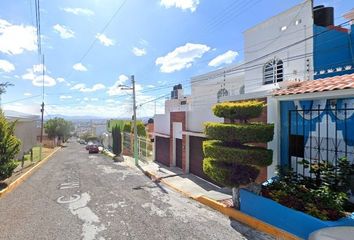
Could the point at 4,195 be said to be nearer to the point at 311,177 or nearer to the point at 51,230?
the point at 51,230

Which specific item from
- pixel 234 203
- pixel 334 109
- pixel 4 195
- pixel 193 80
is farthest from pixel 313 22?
pixel 4 195

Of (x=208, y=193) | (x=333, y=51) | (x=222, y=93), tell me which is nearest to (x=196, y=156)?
(x=208, y=193)

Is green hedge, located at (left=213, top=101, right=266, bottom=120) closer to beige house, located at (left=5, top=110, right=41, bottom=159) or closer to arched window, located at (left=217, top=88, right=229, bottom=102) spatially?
arched window, located at (left=217, top=88, right=229, bottom=102)

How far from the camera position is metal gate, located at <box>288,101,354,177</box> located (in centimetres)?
673

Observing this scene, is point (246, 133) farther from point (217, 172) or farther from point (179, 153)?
point (179, 153)

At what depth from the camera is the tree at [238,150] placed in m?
7.46

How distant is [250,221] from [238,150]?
1835mm

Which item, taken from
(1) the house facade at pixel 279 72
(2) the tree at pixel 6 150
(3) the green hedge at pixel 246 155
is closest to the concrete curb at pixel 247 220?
(3) the green hedge at pixel 246 155

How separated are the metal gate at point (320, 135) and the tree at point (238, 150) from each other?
87 centimetres

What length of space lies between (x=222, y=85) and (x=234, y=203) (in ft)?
54.8

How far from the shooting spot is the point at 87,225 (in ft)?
23.7

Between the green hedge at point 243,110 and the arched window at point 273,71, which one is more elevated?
the arched window at point 273,71

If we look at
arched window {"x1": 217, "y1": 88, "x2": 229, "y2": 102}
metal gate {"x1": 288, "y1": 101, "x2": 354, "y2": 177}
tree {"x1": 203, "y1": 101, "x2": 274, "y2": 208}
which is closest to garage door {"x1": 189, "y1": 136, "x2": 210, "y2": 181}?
tree {"x1": 203, "y1": 101, "x2": 274, "y2": 208}

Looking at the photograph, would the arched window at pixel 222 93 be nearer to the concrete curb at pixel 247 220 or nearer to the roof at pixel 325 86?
the concrete curb at pixel 247 220
